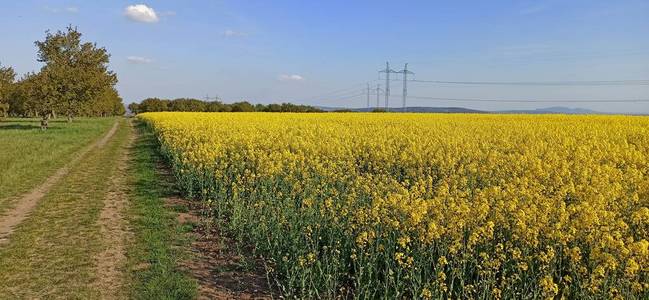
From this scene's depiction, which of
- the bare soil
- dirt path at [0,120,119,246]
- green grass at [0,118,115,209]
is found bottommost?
the bare soil

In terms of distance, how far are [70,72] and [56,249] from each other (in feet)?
127

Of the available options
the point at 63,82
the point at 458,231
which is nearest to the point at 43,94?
the point at 63,82

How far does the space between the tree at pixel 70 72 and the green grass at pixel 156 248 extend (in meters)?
31.8

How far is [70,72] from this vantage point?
137 feet

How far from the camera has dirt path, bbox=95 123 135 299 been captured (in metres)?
6.49

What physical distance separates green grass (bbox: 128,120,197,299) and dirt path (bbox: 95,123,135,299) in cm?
16

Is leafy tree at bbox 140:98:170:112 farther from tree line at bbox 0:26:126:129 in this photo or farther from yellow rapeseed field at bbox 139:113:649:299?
yellow rapeseed field at bbox 139:113:649:299

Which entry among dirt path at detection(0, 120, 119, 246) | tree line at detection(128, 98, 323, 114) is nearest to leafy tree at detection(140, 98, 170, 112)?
tree line at detection(128, 98, 323, 114)

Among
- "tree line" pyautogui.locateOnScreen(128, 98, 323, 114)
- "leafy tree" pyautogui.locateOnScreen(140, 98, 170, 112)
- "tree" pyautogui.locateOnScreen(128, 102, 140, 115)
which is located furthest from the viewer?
"tree" pyautogui.locateOnScreen(128, 102, 140, 115)

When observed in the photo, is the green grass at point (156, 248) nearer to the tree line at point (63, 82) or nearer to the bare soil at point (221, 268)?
the bare soil at point (221, 268)

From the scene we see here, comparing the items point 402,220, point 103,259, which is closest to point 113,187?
point 103,259

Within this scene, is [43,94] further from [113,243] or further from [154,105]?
[154,105]

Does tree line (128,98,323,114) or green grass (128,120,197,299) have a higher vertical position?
tree line (128,98,323,114)

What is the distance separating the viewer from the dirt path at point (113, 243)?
649 cm
